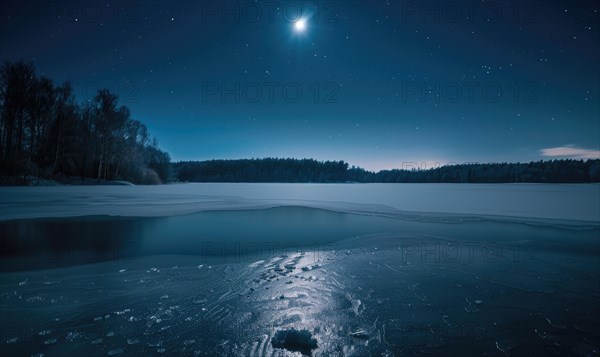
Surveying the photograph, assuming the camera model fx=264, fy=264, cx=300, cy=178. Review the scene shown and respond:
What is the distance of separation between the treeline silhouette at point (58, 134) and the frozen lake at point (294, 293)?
2550 cm

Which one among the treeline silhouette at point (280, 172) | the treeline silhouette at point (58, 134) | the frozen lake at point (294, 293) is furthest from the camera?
the treeline silhouette at point (280, 172)

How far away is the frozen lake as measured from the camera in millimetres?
2184

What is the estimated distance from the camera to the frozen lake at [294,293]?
2.18 meters

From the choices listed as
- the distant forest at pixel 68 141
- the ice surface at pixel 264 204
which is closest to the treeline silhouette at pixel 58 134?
the distant forest at pixel 68 141

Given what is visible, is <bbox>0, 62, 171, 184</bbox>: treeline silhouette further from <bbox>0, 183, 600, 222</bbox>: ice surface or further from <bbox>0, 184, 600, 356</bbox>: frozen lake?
<bbox>0, 184, 600, 356</bbox>: frozen lake

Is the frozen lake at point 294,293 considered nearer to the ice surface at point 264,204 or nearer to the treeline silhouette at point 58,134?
the ice surface at point 264,204

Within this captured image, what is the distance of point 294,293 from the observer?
3164 mm

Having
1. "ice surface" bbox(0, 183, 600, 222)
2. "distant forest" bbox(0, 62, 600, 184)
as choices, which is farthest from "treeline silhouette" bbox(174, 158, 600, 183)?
"ice surface" bbox(0, 183, 600, 222)

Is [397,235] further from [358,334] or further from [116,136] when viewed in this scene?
[116,136]

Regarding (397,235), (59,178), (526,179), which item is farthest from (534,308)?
(526,179)

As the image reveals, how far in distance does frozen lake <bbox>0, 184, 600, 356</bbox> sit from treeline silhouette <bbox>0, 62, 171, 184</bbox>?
2550 centimetres

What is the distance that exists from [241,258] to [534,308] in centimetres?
390

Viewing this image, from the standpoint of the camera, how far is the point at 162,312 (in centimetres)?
263

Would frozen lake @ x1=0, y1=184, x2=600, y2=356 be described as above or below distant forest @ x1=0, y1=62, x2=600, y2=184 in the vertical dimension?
below
